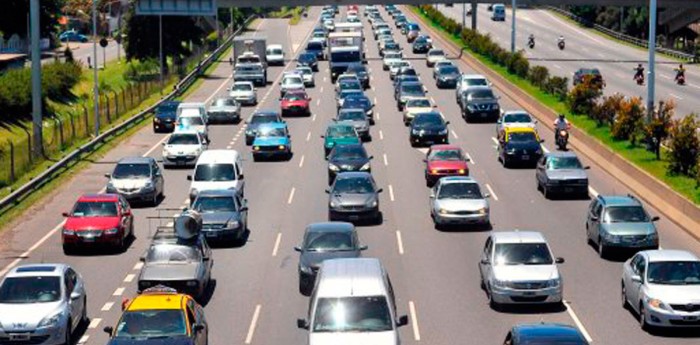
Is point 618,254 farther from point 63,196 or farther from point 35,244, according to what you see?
point 63,196

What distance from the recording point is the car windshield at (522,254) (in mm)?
28906

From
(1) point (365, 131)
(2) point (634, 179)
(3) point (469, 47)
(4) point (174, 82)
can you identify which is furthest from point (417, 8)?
(2) point (634, 179)

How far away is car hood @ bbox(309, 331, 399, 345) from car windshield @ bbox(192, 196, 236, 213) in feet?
49.0

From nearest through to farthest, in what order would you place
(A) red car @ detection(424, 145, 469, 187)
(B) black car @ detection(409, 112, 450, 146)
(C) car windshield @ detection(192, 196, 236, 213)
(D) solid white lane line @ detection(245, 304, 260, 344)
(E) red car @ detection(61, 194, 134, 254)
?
(D) solid white lane line @ detection(245, 304, 260, 344) < (E) red car @ detection(61, 194, 134, 254) < (C) car windshield @ detection(192, 196, 236, 213) < (A) red car @ detection(424, 145, 469, 187) < (B) black car @ detection(409, 112, 450, 146)

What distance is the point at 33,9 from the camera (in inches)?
2056

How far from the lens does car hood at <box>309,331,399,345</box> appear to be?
21984 mm

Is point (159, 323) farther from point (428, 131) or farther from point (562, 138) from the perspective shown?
point (428, 131)

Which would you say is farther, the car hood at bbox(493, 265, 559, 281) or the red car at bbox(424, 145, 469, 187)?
the red car at bbox(424, 145, 469, 187)

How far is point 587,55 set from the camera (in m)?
110


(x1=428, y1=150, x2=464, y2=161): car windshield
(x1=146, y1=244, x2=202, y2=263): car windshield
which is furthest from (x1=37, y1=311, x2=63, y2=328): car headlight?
(x1=428, y1=150, x2=464, y2=161): car windshield

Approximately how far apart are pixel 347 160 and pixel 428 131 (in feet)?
33.9

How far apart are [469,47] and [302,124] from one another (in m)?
41.9

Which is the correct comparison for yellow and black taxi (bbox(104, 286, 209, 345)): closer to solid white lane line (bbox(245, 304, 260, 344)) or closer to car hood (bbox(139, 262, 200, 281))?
solid white lane line (bbox(245, 304, 260, 344))

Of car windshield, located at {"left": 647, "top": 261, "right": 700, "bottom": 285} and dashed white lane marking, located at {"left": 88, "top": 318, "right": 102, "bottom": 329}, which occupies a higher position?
car windshield, located at {"left": 647, "top": 261, "right": 700, "bottom": 285}
